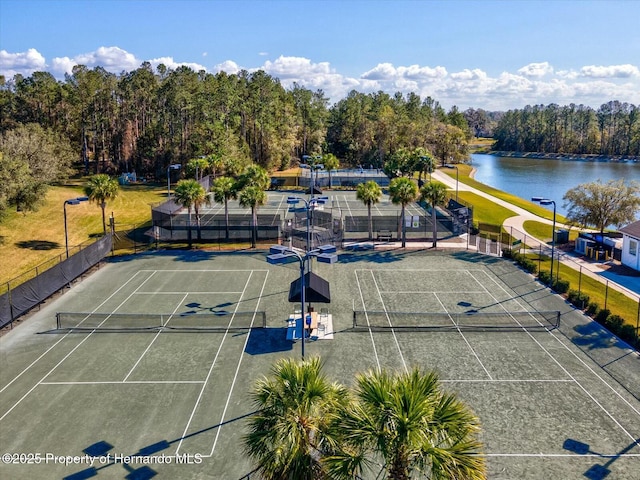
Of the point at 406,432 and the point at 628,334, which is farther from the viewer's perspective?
the point at 628,334

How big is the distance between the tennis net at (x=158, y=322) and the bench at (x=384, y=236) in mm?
19763

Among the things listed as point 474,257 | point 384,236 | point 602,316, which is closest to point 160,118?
point 384,236

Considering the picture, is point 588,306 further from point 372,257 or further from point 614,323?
point 372,257

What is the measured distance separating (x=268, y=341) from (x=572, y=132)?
16228 centimetres

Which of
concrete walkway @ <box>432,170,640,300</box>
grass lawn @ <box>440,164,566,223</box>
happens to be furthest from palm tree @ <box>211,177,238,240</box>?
grass lawn @ <box>440,164,566,223</box>

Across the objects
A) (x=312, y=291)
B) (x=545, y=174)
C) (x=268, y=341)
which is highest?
(x=545, y=174)

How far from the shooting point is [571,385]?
21359 mm

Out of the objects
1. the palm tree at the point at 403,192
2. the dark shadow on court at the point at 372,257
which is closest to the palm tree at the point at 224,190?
the dark shadow on court at the point at 372,257

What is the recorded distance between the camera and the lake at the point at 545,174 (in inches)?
3627

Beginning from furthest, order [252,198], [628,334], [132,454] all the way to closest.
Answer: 1. [252,198]
2. [628,334]
3. [132,454]

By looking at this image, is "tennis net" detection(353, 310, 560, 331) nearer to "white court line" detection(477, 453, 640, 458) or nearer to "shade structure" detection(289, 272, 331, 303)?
"shade structure" detection(289, 272, 331, 303)

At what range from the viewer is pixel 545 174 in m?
116

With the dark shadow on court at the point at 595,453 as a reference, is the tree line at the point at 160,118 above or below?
above

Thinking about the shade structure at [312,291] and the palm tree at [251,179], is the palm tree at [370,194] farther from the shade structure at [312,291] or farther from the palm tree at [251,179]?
the shade structure at [312,291]
